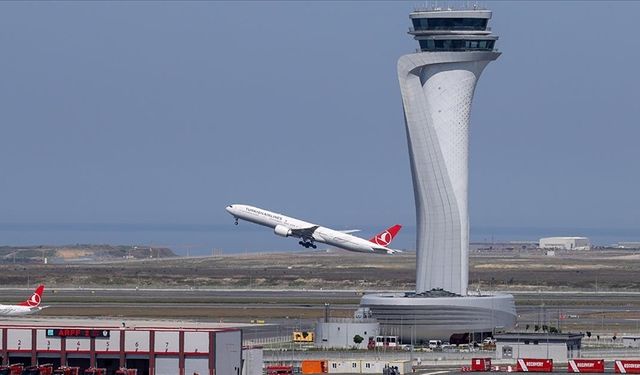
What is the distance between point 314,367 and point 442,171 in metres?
29.4

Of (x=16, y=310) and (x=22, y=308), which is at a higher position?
(x=22, y=308)

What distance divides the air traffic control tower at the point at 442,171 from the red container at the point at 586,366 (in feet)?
73.7

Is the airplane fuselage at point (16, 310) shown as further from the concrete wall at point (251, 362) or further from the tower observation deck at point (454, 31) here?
the concrete wall at point (251, 362)

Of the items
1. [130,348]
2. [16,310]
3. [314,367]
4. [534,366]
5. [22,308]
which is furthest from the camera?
[22,308]

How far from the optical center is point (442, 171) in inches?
5551

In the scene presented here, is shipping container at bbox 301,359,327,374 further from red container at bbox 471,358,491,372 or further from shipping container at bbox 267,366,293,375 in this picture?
red container at bbox 471,358,491,372

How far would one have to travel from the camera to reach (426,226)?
14275 cm

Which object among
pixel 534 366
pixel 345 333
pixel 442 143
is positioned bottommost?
pixel 534 366

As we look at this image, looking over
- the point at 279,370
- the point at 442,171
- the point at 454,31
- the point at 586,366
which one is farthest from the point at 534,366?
the point at 454,31

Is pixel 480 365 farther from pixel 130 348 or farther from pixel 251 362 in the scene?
pixel 130 348

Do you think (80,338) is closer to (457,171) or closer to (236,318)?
(457,171)

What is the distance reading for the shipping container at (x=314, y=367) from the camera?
11612cm

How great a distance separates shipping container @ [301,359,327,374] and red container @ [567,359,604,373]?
16122mm

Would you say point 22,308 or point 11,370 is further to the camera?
point 22,308
